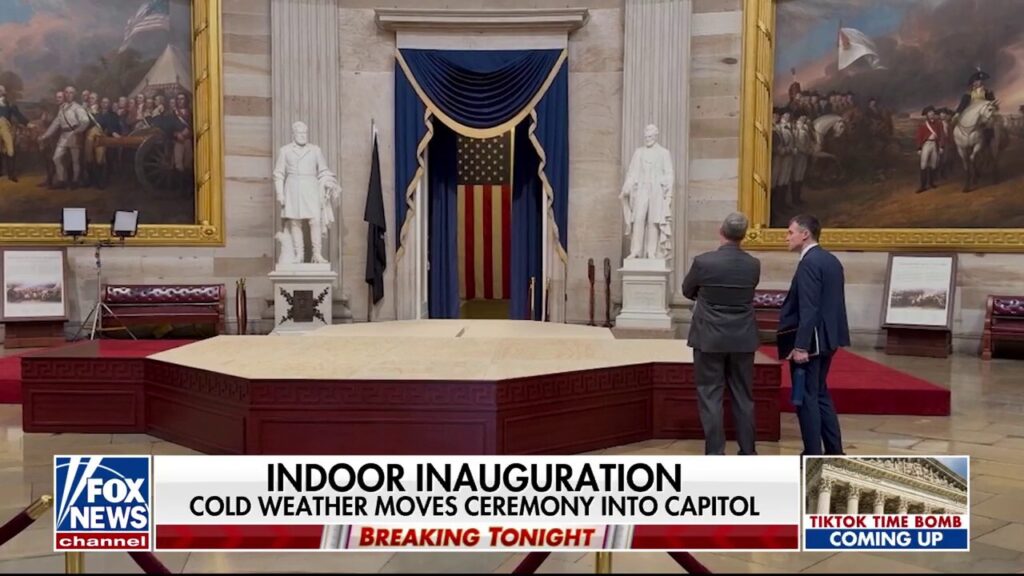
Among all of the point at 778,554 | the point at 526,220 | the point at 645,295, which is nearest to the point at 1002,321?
the point at 645,295

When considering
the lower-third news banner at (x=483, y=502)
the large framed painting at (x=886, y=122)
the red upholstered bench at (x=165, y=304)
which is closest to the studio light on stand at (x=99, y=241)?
the red upholstered bench at (x=165, y=304)

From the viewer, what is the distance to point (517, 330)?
7168mm

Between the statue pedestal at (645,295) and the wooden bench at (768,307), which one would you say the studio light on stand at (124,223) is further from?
the wooden bench at (768,307)

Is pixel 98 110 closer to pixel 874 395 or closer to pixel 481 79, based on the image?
pixel 481 79

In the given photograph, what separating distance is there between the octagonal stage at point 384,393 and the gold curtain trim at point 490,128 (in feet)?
18.2

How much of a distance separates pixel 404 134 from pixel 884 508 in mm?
10385

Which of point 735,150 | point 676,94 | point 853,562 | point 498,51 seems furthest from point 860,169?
point 853,562

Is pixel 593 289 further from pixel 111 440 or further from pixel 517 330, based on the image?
pixel 111 440

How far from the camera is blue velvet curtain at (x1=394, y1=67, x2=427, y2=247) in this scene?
11.6m

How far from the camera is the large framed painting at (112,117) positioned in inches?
434

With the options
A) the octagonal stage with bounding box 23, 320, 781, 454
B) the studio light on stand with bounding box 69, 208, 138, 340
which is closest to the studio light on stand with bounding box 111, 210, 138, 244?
the studio light on stand with bounding box 69, 208, 138, 340

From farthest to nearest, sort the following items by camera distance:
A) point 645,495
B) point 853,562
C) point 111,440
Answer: point 111,440, point 853,562, point 645,495

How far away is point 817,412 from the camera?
477 centimetres

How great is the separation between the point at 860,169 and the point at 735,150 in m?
1.68
